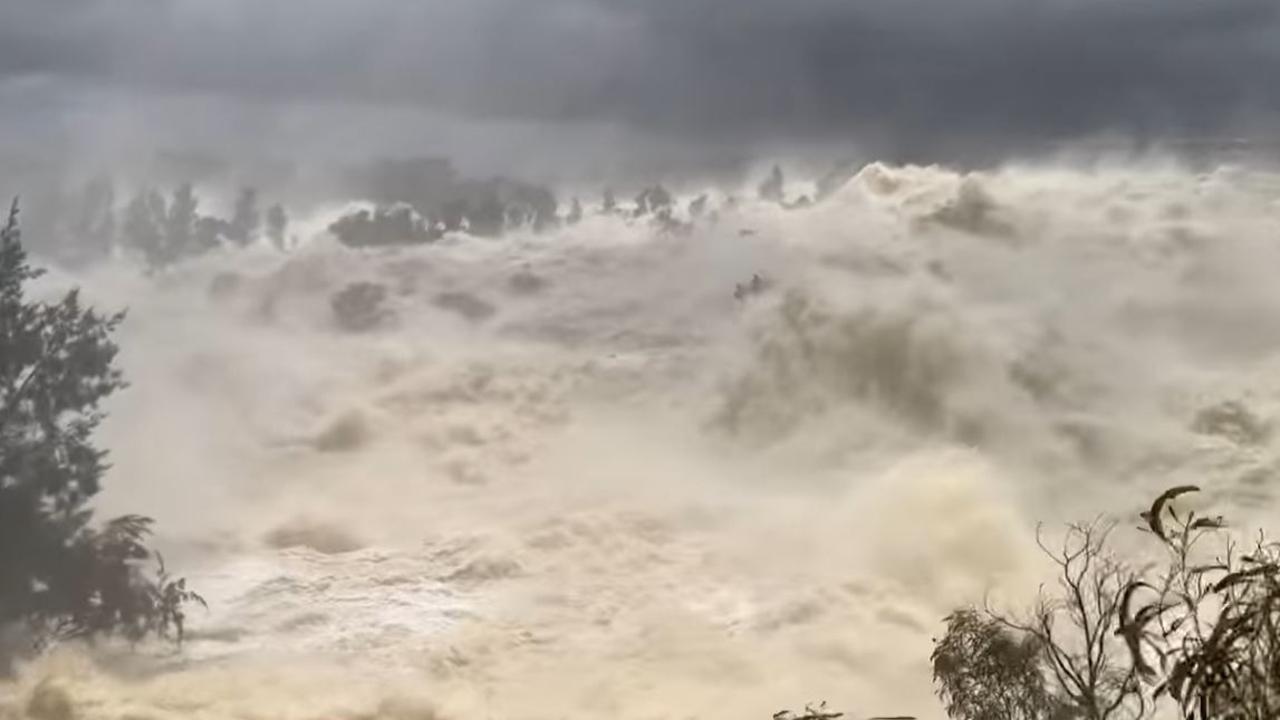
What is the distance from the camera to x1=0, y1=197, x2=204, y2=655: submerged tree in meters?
41.5

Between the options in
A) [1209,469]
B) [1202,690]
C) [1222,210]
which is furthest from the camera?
[1222,210]

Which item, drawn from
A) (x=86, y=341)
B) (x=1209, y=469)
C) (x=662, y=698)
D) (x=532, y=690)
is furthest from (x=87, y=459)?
(x=1209, y=469)

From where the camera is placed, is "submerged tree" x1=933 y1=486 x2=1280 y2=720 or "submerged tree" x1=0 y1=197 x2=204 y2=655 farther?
"submerged tree" x1=0 y1=197 x2=204 y2=655

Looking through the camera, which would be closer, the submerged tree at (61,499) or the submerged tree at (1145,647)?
the submerged tree at (1145,647)

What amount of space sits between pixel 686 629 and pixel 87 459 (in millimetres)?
18843

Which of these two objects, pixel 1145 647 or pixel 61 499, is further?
pixel 61 499

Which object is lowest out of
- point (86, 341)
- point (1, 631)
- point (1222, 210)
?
point (1, 631)

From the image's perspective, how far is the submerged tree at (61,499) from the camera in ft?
136

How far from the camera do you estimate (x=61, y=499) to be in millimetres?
42156

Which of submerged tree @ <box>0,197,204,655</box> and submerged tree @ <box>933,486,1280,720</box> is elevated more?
submerged tree @ <box>0,197,204,655</box>

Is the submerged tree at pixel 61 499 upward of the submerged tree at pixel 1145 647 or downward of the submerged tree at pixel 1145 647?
upward

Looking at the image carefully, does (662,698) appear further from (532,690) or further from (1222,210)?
(1222,210)

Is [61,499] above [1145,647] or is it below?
above

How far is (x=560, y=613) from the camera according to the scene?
48.2 metres
